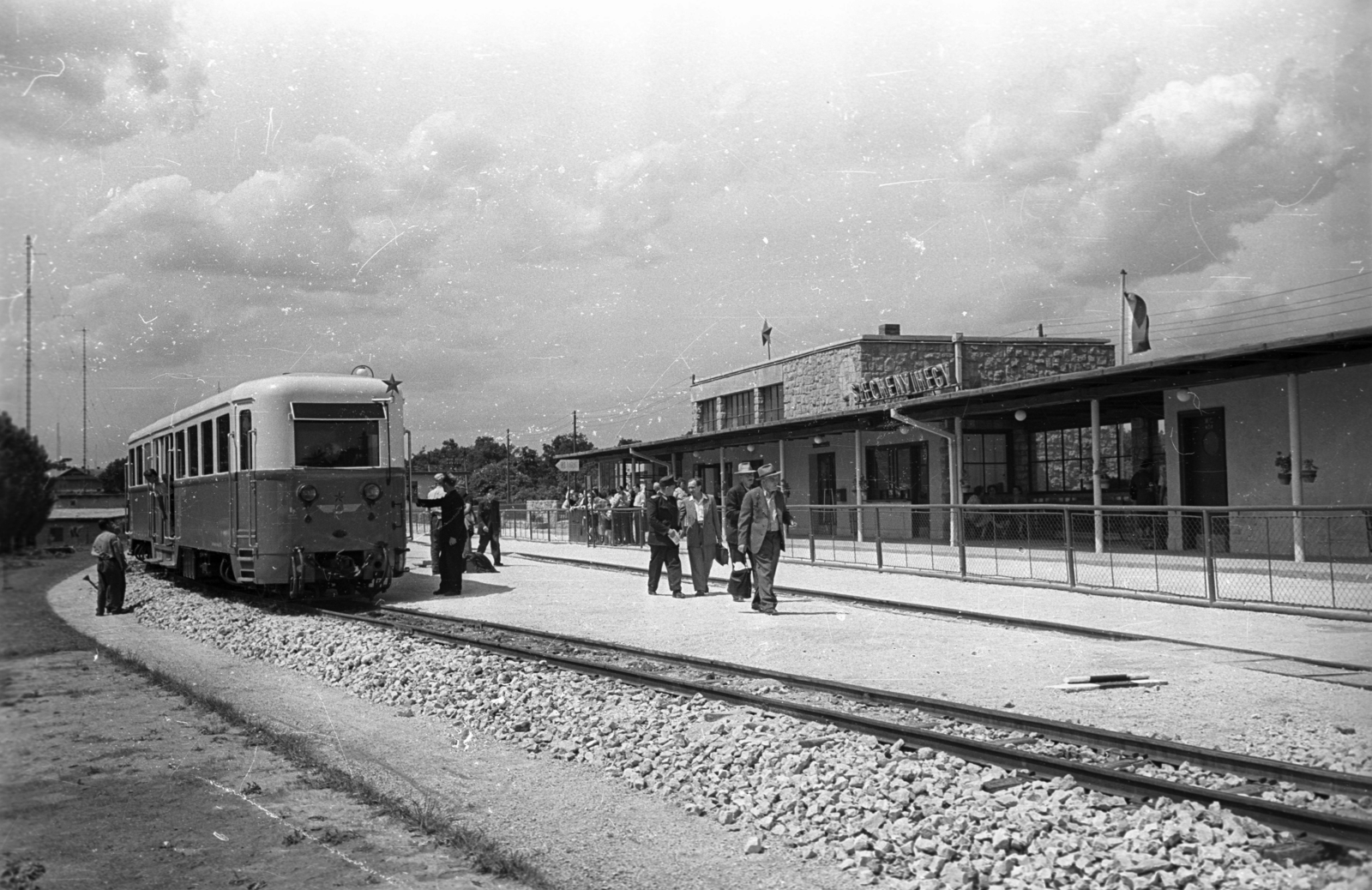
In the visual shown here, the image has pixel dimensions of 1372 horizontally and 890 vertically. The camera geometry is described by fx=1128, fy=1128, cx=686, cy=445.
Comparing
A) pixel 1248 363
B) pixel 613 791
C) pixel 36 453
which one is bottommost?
pixel 613 791

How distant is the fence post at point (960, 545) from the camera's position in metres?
17.3

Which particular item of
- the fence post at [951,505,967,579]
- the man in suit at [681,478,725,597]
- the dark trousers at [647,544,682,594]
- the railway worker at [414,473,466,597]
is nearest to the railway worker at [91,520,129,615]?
the railway worker at [414,473,466,597]

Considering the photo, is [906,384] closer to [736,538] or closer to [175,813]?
[736,538]

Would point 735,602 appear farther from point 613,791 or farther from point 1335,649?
point 613,791

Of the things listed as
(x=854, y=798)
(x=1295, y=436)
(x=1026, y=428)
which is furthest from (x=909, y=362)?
(x=854, y=798)

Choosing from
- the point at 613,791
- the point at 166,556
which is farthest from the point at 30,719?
the point at 166,556

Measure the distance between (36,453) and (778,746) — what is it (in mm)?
4246

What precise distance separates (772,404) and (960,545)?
23722mm

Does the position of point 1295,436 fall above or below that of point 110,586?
above

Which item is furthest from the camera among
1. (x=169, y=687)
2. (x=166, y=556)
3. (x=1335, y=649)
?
(x=166, y=556)

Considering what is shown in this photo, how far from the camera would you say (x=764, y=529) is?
44.0 ft

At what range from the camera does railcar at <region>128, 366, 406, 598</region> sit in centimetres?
1475

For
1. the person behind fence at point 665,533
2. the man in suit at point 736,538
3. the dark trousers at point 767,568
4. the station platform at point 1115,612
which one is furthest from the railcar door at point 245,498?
the dark trousers at point 767,568

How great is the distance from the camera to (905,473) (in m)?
28.5
